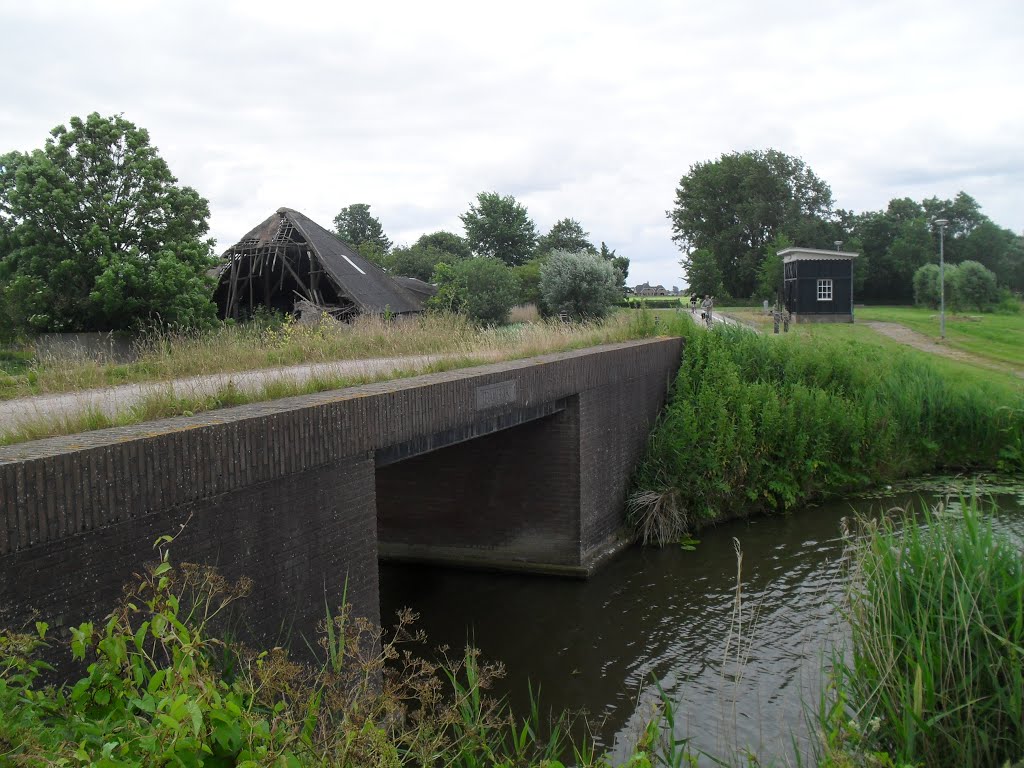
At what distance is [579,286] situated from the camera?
984 inches

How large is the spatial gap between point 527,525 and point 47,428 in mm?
7478

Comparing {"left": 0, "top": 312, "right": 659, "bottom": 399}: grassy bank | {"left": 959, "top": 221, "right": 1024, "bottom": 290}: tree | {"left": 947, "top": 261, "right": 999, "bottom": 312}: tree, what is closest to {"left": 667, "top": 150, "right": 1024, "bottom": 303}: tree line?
{"left": 959, "top": 221, "right": 1024, "bottom": 290}: tree

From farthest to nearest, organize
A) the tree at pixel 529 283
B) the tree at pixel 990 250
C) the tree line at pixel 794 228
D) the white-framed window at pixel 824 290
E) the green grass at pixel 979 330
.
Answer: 1. the tree at pixel 990 250
2. the tree line at pixel 794 228
3. the white-framed window at pixel 824 290
4. the tree at pixel 529 283
5. the green grass at pixel 979 330

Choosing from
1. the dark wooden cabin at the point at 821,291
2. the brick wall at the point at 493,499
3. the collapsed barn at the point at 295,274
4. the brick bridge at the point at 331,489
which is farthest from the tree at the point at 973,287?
the brick wall at the point at 493,499

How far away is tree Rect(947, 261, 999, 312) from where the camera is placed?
41.0 metres

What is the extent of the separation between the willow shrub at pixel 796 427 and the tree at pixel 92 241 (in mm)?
12368

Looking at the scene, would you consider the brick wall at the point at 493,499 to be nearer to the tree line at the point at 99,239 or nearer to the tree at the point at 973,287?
the tree line at the point at 99,239

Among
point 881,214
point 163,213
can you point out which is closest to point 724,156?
point 881,214

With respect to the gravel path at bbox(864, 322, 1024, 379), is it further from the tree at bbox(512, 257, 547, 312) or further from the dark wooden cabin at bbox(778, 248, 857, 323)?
the tree at bbox(512, 257, 547, 312)

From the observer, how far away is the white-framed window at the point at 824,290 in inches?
1342

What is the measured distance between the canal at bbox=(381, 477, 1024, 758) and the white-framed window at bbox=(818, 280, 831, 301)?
20607 mm

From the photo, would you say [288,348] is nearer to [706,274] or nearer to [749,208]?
[706,274]

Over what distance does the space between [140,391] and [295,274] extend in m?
21.7

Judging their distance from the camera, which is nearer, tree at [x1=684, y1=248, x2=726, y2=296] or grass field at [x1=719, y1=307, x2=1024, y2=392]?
grass field at [x1=719, y1=307, x2=1024, y2=392]
